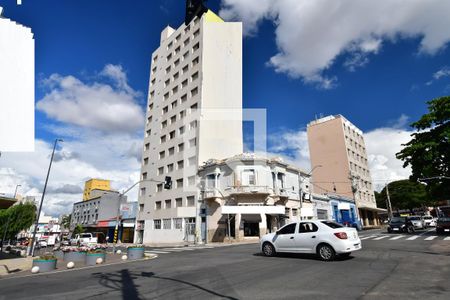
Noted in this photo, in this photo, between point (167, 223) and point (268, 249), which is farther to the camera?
point (167, 223)

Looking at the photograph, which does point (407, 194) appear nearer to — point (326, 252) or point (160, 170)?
point (160, 170)

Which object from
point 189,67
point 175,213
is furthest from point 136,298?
point 189,67

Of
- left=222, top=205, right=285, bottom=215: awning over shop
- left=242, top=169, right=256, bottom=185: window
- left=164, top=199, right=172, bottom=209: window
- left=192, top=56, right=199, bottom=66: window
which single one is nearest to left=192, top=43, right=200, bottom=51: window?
left=192, top=56, right=199, bottom=66: window

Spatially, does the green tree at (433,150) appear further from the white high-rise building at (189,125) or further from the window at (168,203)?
the window at (168,203)

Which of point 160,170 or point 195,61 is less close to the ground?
point 195,61

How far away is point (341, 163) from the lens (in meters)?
55.0

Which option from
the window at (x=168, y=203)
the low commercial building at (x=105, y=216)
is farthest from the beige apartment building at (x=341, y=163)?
the low commercial building at (x=105, y=216)

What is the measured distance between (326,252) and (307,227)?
3.72 ft

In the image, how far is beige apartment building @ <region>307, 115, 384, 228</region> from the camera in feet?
179

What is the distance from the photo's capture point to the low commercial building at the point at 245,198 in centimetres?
3153

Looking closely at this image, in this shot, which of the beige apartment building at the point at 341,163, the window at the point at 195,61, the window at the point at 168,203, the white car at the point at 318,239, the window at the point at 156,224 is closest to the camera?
the white car at the point at 318,239

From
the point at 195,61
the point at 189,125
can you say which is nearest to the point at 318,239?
the point at 189,125

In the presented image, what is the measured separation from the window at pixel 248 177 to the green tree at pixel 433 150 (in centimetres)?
1520

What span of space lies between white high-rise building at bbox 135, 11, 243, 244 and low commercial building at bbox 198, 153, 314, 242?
1.96 meters
